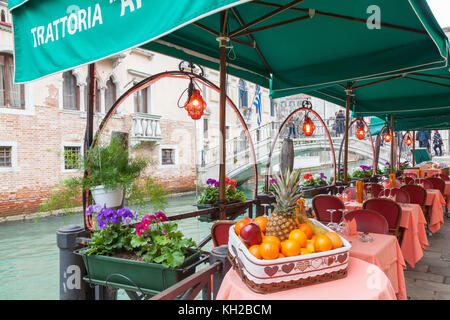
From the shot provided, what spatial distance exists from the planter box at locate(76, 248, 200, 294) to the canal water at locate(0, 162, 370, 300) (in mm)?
1556

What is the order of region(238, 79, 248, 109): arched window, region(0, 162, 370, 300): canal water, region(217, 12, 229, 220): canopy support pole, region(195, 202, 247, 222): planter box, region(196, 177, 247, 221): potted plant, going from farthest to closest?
region(238, 79, 248, 109): arched window, region(0, 162, 370, 300): canal water, region(196, 177, 247, 221): potted plant, region(195, 202, 247, 222): planter box, region(217, 12, 229, 220): canopy support pole

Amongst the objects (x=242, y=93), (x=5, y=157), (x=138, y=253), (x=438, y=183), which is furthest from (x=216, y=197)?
(x=242, y=93)

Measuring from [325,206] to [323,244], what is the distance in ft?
8.58

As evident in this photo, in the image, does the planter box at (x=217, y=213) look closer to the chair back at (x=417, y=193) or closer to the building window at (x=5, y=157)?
the chair back at (x=417, y=193)

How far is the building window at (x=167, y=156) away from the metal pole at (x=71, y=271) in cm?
1355

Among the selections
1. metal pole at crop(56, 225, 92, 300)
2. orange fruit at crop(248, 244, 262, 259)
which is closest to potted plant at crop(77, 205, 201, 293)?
metal pole at crop(56, 225, 92, 300)

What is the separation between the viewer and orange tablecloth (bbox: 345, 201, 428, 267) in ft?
11.3

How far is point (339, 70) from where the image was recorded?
346cm

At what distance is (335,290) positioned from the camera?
123 centimetres

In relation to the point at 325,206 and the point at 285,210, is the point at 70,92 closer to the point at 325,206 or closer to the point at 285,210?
the point at 325,206

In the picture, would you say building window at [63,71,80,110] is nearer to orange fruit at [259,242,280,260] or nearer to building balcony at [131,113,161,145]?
building balcony at [131,113,161,145]

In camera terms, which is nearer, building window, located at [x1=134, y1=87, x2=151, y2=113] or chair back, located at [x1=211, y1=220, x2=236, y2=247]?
chair back, located at [x1=211, y1=220, x2=236, y2=247]

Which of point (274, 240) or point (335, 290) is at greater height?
point (274, 240)

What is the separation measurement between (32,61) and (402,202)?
445cm
